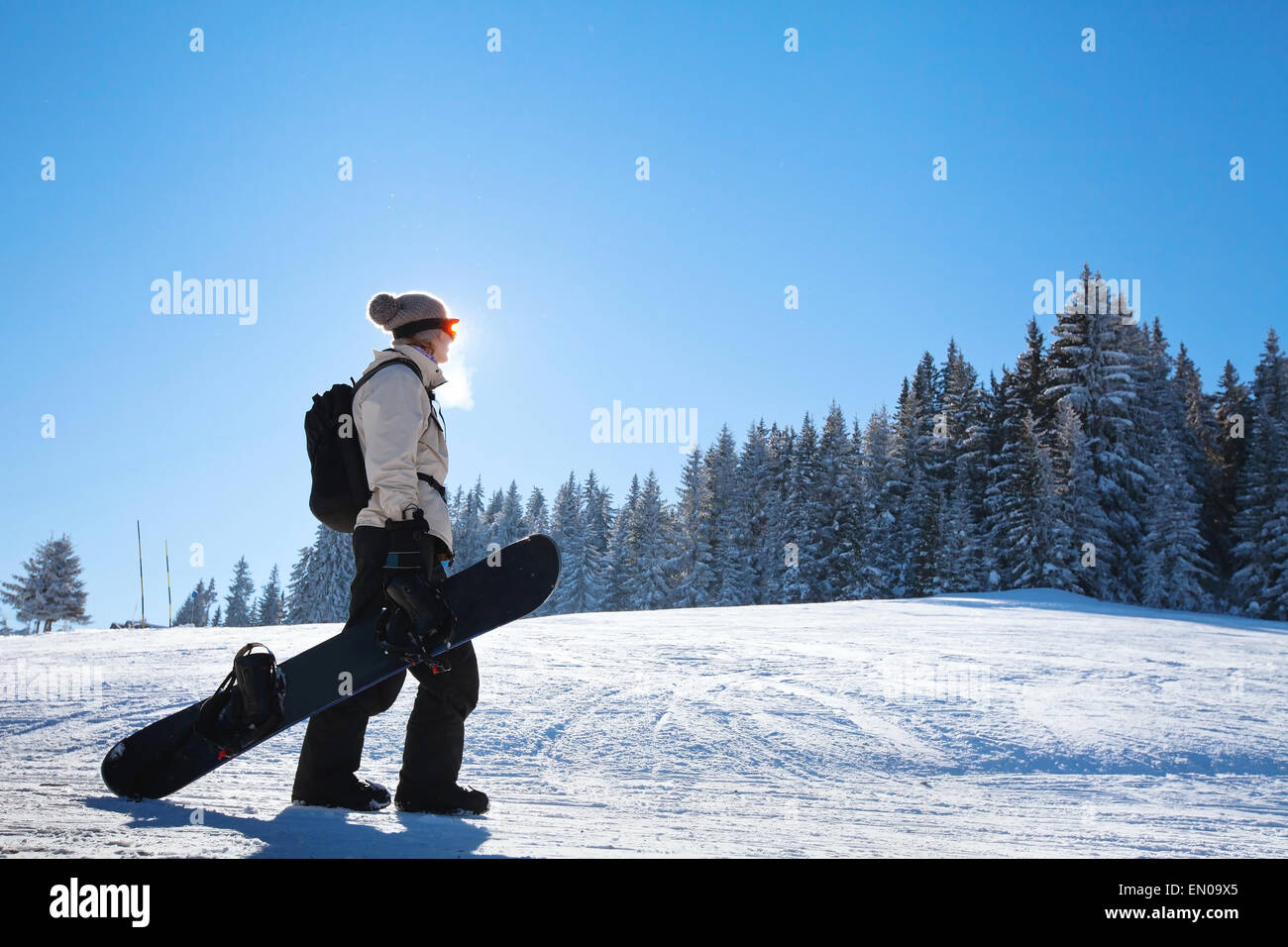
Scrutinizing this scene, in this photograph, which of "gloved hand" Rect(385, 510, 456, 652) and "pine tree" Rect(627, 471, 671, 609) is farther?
"pine tree" Rect(627, 471, 671, 609)

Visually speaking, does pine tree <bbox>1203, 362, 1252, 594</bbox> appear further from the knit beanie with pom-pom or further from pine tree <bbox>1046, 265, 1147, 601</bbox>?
the knit beanie with pom-pom

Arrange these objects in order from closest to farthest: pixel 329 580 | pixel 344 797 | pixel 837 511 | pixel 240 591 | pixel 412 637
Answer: pixel 412 637 < pixel 344 797 < pixel 329 580 < pixel 837 511 < pixel 240 591

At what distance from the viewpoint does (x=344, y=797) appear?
306cm

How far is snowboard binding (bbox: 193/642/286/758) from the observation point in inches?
115

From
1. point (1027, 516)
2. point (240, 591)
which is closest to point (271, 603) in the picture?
point (240, 591)

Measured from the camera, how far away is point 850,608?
1389 centimetres

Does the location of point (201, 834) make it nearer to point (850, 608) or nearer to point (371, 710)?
point (371, 710)

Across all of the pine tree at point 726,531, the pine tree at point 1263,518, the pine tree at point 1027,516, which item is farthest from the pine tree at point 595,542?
the pine tree at point 1263,518

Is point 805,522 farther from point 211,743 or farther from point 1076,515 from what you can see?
point 211,743

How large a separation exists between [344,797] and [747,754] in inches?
98.8

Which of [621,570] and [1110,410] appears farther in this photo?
[621,570]

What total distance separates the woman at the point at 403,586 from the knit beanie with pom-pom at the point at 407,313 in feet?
0.44

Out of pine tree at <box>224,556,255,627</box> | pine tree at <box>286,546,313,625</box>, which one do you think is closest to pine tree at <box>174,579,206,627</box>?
pine tree at <box>224,556,255,627</box>
